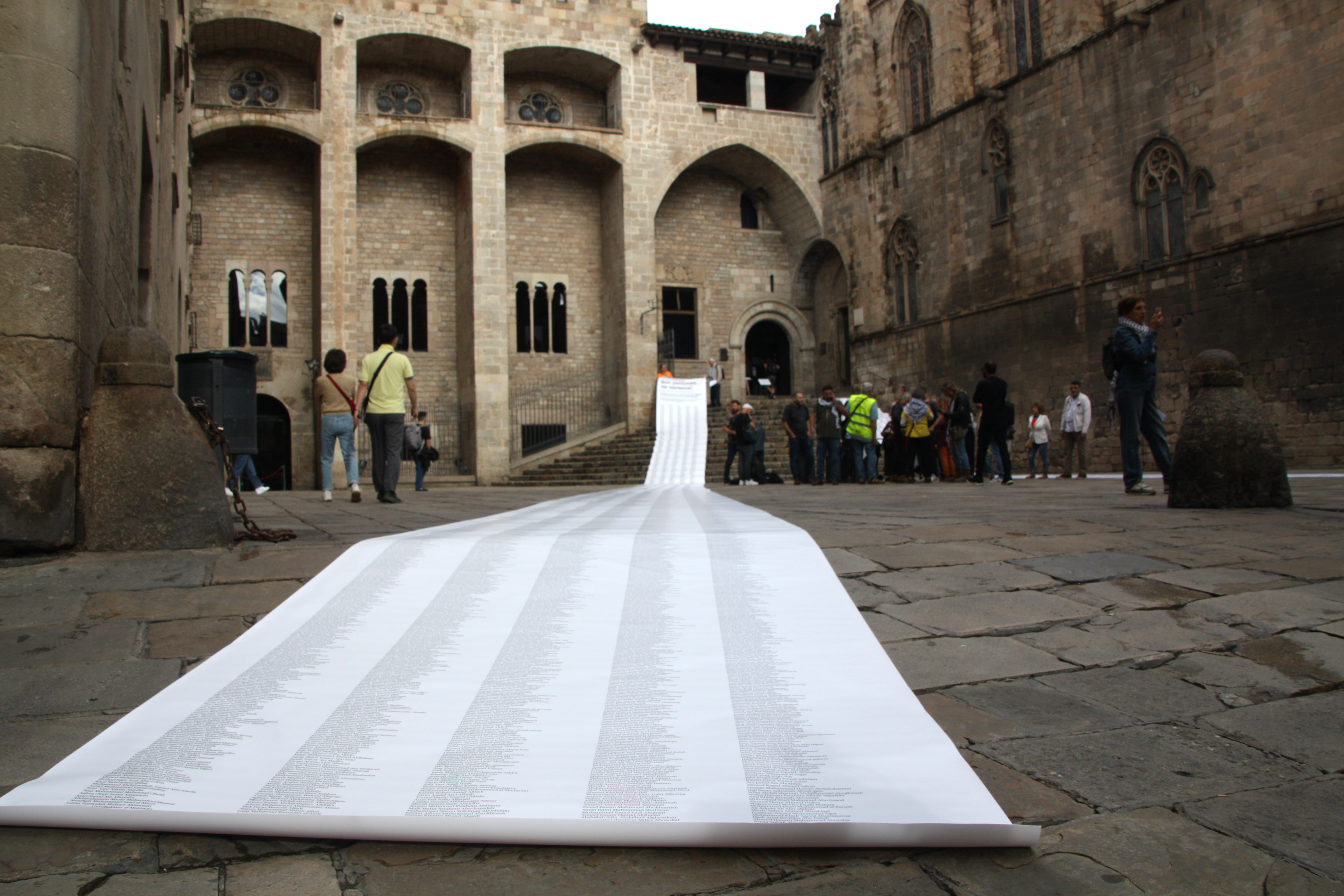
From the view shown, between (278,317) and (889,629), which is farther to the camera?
(278,317)

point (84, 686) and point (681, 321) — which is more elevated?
point (681, 321)

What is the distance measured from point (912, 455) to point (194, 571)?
12.0 m

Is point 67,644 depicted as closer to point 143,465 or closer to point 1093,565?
point 143,465

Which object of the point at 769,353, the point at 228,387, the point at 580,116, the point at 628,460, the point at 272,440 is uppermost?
the point at 580,116

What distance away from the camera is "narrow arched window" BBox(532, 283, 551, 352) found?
22.4 m

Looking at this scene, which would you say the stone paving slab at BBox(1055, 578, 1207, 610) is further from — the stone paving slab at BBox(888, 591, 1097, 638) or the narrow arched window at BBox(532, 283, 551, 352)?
the narrow arched window at BBox(532, 283, 551, 352)

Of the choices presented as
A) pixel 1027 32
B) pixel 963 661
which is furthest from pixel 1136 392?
pixel 1027 32

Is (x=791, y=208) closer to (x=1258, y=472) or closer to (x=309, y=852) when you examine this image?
(x=1258, y=472)

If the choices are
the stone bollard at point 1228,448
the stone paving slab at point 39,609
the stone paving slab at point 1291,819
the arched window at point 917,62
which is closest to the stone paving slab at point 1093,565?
the stone paving slab at point 1291,819

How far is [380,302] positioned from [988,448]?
1486 cm

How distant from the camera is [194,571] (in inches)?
138

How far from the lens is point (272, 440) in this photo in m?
20.7

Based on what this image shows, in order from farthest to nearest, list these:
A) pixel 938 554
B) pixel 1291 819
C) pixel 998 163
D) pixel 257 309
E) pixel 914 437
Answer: pixel 257 309, pixel 998 163, pixel 914 437, pixel 938 554, pixel 1291 819

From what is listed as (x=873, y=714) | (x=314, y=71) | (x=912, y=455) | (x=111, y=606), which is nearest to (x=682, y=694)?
(x=873, y=714)
